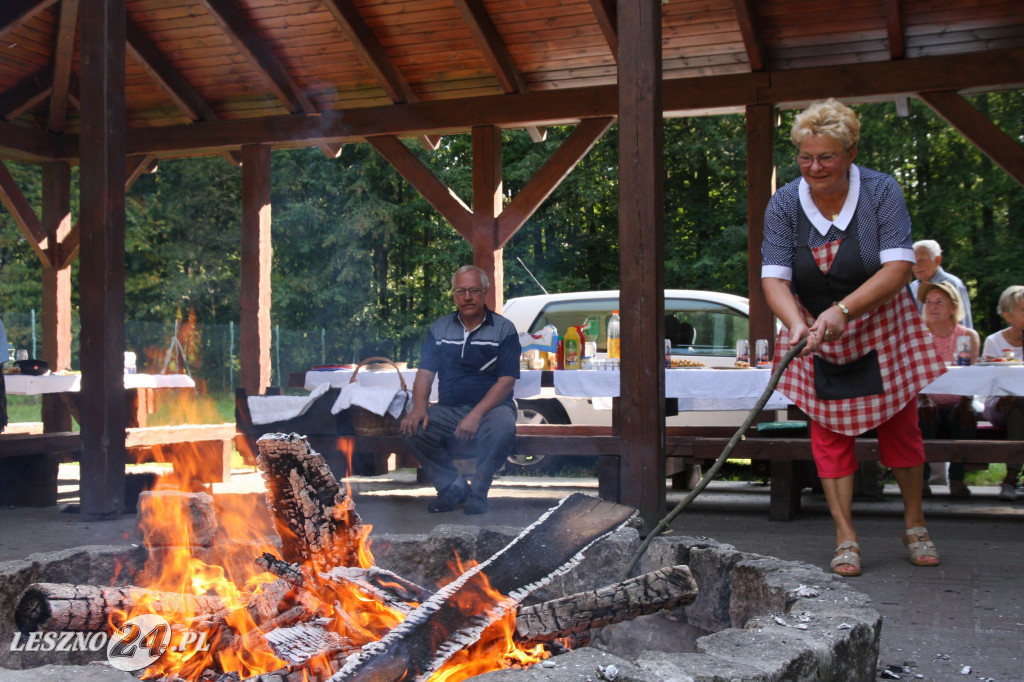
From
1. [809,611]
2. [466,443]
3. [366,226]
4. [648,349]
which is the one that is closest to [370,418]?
[466,443]

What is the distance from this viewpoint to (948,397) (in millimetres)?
6027

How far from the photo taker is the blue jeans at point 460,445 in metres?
5.50

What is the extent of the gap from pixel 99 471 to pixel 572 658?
4270 mm

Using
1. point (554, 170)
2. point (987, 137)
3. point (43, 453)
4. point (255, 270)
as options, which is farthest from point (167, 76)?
point (987, 137)

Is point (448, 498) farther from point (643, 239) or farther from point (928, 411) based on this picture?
point (928, 411)

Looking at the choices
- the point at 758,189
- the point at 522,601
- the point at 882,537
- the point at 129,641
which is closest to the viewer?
the point at 129,641

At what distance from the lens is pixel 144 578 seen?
2941 millimetres

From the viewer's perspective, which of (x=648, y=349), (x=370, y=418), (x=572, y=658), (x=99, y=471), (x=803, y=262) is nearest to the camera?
(x=572, y=658)

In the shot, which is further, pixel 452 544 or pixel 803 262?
pixel 803 262

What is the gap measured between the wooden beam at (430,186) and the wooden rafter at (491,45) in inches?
40.4

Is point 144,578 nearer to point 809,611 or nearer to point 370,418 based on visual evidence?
point 809,611

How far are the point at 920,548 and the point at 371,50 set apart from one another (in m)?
6.14

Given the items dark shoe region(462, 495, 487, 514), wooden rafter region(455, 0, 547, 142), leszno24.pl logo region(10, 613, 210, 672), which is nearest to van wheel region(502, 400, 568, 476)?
wooden rafter region(455, 0, 547, 142)

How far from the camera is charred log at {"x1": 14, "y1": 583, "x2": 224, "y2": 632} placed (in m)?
2.36
